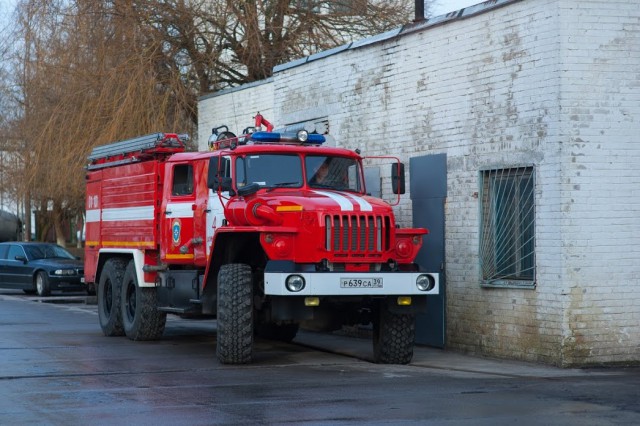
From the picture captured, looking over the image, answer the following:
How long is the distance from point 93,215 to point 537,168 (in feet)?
27.4

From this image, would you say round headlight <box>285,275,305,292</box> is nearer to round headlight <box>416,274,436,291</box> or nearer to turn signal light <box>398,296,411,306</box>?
turn signal light <box>398,296,411,306</box>

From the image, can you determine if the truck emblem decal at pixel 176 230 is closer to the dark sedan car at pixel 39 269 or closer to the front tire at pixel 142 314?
the front tire at pixel 142 314

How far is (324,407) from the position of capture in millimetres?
10008

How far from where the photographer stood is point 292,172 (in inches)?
572

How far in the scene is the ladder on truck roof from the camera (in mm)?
16469

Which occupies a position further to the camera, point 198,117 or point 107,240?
point 198,117

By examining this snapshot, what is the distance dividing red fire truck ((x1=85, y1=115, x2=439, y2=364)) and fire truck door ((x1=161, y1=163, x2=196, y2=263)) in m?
0.02

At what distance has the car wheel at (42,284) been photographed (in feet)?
94.8

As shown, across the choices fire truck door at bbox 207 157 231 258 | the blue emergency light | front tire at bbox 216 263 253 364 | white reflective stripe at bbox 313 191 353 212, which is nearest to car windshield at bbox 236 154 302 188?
fire truck door at bbox 207 157 231 258

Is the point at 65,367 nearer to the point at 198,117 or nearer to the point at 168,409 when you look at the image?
the point at 168,409

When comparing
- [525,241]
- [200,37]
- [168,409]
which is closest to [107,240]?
[525,241]

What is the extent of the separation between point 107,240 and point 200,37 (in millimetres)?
10277

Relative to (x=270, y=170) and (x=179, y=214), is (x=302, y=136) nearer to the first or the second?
(x=270, y=170)

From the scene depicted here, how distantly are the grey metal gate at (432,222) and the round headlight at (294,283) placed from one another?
3337 millimetres
